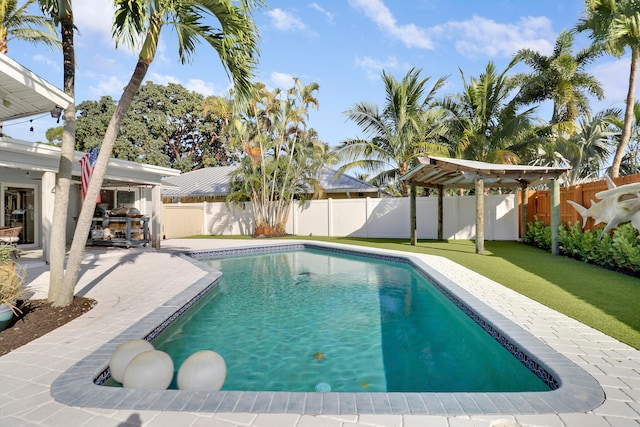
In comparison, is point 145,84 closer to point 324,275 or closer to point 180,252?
point 180,252

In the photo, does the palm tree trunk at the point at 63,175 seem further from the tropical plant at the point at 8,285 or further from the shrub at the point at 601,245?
the shrub at the point at 601,245

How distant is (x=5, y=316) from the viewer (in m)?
4.14

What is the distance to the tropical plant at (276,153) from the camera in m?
17.6

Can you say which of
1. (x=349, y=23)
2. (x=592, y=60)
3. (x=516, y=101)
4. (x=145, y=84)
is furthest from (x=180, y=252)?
(x=145, y=84)

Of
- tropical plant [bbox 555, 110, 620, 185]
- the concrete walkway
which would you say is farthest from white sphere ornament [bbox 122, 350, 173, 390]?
tropical plant [bbox 555, 110, 620, 185]

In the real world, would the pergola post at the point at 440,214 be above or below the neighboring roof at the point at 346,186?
below

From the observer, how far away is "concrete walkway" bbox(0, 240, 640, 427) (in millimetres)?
2326

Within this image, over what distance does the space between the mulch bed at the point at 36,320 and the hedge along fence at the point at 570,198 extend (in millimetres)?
10519

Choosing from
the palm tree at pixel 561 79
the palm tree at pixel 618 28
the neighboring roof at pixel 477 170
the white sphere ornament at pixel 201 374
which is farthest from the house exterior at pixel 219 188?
the white sphere ornament at pixel 201 374

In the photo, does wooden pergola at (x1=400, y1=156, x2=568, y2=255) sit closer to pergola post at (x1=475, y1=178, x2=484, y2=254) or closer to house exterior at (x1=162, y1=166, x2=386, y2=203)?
pergola post at (x1=475, y1=178, x2=484, y2=254)

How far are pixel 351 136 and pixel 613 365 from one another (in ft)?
49.0

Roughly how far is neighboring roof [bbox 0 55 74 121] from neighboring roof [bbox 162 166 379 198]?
13909mm

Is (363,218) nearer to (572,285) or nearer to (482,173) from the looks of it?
(482,173)

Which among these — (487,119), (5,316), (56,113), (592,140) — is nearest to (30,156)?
(56,113)
